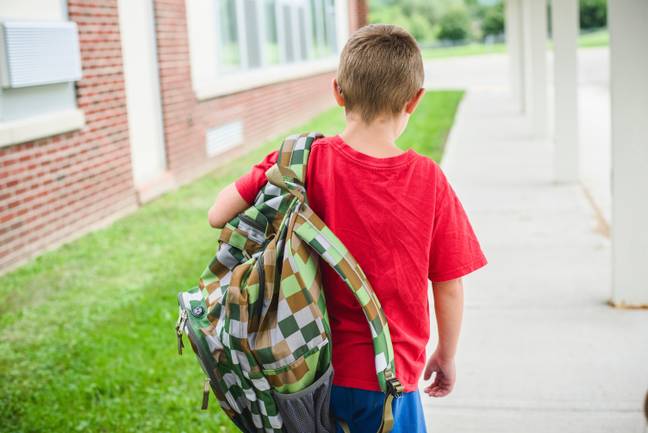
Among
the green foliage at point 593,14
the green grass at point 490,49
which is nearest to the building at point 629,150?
the green grass at point 490,49

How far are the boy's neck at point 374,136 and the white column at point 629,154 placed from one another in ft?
9.69

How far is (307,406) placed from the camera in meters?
1.89

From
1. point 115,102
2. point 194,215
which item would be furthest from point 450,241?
point 115,102

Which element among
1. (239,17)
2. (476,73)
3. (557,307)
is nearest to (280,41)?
(239,17)

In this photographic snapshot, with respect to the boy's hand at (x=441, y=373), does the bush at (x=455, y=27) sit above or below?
above

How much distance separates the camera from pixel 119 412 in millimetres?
3801

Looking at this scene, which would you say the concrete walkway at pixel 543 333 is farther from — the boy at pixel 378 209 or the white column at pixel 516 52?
the white column at pixel 516 52

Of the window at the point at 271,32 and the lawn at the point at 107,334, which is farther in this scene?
the window at the point at 271,32

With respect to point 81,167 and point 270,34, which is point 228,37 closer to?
point 270,34

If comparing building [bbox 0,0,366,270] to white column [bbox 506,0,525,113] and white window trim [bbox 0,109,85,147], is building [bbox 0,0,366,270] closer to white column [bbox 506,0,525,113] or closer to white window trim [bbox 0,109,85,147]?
white window trim [bbox 0,109,85,147]

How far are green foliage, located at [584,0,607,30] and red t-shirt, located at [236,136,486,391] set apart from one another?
68206mm

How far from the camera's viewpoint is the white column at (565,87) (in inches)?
307

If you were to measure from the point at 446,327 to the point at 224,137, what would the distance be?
9213 mm

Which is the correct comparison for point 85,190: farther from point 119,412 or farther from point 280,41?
point 280,41
